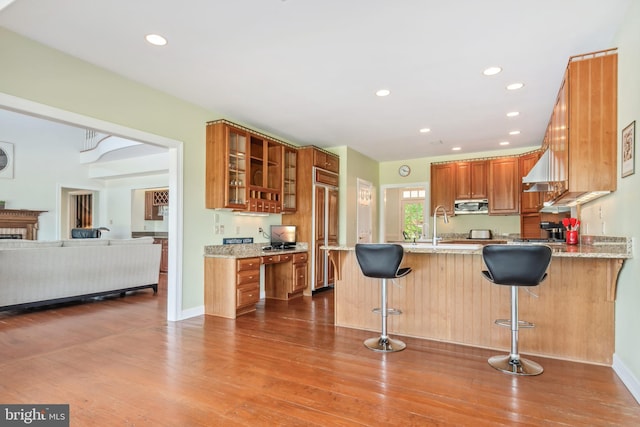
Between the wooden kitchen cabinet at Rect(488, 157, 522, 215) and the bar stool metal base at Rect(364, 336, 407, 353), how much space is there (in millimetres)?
4276

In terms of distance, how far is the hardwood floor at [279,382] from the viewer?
2.02 meters

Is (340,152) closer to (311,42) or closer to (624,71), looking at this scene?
(311,42)

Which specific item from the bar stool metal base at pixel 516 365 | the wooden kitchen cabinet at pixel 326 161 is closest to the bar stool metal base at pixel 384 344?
the bar stool metal base at pixel 516 365

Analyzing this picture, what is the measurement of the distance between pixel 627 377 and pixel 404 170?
18.6 feet

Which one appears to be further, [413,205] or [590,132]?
[413,205]

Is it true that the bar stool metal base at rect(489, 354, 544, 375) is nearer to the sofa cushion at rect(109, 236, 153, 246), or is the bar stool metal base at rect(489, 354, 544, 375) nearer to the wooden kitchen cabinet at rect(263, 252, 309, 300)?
the wooden kitchen cabinet at rect(263, 252, 309, 300)

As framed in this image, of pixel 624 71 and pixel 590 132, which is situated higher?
pixel 624 71

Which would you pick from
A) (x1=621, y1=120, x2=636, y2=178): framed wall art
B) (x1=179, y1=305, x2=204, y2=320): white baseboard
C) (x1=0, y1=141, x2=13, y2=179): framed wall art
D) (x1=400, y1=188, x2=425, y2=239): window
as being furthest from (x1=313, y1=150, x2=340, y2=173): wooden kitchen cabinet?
(x1=0, y1=141, x2=13, y2=179): framed wall art

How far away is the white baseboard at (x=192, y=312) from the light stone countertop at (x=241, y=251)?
2.17 ft

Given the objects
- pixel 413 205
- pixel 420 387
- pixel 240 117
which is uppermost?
pixel 240 117

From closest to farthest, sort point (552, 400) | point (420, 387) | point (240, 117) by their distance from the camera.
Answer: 1. point (552, 400)
2. point (420, 387)
3. point (240, 117)

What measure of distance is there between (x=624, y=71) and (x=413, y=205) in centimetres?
715

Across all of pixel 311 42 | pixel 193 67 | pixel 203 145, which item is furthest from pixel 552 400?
pixel 203 145

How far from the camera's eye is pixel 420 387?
2377 millimetres
